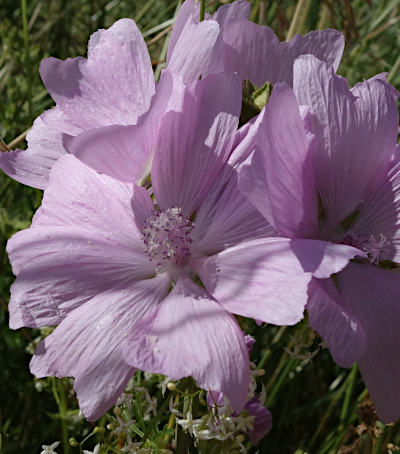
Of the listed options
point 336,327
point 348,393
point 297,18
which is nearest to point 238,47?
point 336,327

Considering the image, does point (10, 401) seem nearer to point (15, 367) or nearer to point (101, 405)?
point (15, 367)

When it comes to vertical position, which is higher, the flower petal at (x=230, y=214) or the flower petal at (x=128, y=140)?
the flower petal at (x=128, y=140)

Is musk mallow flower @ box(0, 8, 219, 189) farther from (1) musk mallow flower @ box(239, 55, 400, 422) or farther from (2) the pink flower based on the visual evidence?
(1) musk mallow flower @ box(239, 55, 400, 422)

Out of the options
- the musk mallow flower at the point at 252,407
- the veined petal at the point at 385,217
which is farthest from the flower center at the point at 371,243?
the musk mallow flower at the point at 252,407

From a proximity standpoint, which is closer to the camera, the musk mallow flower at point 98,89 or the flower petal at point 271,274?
the flower petal at point 271,274

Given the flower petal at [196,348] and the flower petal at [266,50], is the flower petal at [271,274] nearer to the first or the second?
Answer: the flower petal at [196,348]

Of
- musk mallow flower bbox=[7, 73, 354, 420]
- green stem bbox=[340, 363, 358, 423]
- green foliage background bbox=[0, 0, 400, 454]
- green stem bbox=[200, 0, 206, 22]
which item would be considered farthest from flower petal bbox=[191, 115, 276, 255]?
green stem bbox=[340, 363, 358, 423]

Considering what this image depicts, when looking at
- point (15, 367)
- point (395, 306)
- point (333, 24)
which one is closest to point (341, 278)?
point (395, 306)
